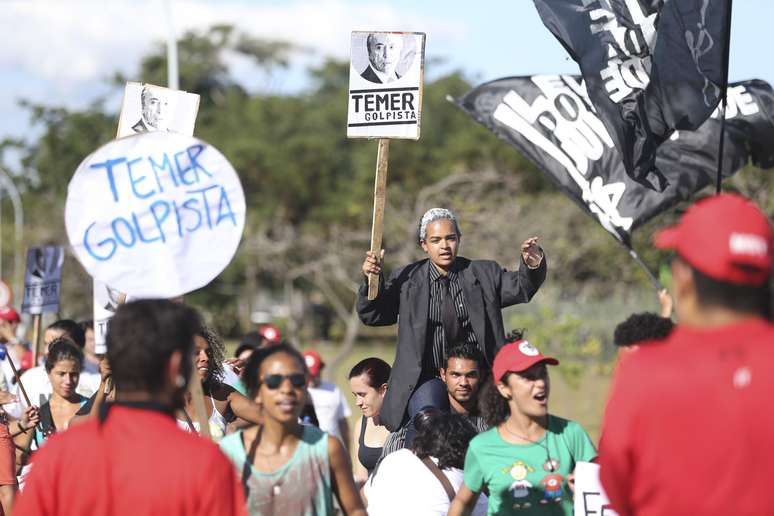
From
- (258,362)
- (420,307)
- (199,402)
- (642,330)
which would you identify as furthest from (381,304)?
(258,362)

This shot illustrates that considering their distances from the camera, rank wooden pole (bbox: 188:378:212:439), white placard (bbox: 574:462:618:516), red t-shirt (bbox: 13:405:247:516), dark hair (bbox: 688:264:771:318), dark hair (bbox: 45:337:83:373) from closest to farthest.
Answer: dark hair (bbox: 688:264:771:318)
red t-shirt (bbox: 13:405:247:516)
wooden pole (bbox: 188:378:212:439)
white placard (bbox: 574:462:618:516)
dark hair (bbox: 45:337:83:373)

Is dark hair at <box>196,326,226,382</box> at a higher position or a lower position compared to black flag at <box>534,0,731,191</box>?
lower

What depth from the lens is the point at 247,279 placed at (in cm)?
4606

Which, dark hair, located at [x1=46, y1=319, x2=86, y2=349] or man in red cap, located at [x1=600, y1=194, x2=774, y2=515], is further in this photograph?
dark hair, located at [x1=46, y1=319, x2=86, y2=349]

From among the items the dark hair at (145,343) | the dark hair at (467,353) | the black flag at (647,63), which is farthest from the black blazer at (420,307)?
the dark hair at (145,343)

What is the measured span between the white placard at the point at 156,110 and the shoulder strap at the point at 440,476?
242cm

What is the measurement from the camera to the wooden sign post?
7.34 metres

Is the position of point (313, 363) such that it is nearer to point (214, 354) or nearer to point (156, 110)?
point (214, 354)

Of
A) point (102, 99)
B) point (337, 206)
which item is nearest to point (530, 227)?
point (337, 206)

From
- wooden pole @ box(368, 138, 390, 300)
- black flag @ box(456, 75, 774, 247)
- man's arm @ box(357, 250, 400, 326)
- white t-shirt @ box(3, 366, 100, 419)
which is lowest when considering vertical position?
white t-shirt @ box(3, 366, 100, 419)

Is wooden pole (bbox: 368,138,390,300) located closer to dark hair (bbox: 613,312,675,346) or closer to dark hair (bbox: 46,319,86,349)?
dark hair (bbox: 613,312,675,346)

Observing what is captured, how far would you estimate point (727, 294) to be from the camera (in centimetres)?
378

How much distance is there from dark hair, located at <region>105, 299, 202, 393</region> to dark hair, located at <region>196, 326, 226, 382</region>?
10.3 ft

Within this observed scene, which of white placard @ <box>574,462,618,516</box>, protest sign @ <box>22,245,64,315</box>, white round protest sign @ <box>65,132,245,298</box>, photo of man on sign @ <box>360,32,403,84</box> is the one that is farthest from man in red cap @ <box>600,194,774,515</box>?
protest sign @ <box>22,245,64,315</box>
